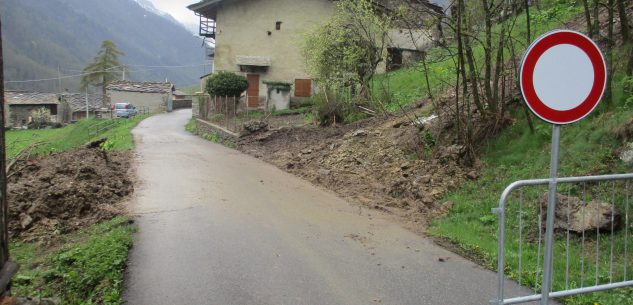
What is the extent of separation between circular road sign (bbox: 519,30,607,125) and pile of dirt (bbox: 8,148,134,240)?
7.34 metres

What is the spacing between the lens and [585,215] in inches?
259

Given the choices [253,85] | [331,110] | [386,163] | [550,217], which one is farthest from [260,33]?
[550,217]

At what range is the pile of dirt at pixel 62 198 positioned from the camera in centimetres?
863

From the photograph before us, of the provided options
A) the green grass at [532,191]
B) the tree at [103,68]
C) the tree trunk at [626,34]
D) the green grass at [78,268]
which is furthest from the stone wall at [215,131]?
the tree at [103,68]

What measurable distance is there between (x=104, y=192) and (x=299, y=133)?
8547 mm

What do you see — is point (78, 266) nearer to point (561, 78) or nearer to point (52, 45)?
point (561, 78)

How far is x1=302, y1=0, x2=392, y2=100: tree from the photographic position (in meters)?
19.7

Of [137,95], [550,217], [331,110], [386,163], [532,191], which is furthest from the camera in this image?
[137,95]

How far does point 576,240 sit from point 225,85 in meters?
23.1

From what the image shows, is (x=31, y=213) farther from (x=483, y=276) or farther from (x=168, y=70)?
(x=168, y=70)

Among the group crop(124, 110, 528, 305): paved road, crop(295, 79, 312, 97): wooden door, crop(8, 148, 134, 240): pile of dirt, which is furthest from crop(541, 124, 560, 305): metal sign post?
crop(295, 79, 312, 97): wooden door

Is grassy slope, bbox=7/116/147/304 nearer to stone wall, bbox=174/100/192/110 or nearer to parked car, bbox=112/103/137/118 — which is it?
parked car, bbox=112/103/137/118

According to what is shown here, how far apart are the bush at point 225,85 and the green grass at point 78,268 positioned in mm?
20442

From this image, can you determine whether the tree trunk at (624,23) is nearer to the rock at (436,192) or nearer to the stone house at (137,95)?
the rock at (436,192)
